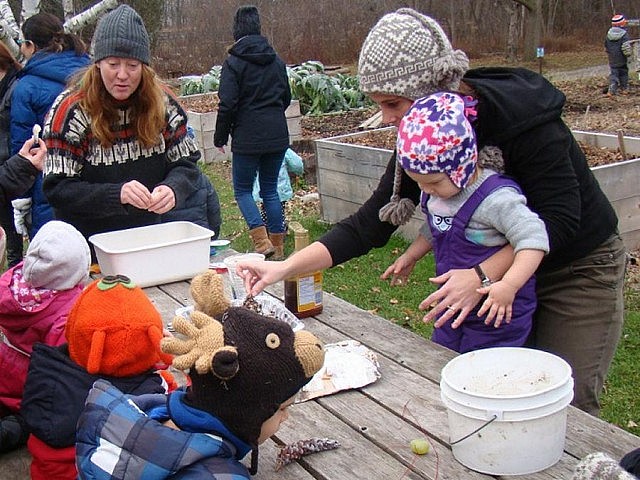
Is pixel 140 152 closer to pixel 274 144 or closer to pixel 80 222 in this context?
pixel 80 222

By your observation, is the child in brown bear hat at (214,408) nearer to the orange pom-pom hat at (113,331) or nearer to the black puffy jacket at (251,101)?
the orange pom-pom hat at (113,331)

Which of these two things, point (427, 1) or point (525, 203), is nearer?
point (525, 203)

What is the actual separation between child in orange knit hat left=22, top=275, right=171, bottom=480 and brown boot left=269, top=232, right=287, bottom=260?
445cm

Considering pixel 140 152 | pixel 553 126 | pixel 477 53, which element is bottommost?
pixel 477 53

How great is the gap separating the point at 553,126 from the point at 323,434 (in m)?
1.06

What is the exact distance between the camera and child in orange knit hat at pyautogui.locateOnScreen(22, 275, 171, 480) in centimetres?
203

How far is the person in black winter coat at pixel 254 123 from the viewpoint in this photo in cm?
645

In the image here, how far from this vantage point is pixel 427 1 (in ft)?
86.4

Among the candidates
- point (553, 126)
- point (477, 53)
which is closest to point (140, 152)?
point (553, 126)

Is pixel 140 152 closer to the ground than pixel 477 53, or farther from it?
farther from it

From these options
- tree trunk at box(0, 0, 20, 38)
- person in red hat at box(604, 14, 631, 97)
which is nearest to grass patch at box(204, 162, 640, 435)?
tree trunk at box(0, 0, 20, 38)

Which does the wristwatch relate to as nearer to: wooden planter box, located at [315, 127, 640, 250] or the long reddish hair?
the long reddish hair

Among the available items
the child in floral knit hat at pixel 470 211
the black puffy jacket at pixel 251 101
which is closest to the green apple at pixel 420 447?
the child in floral knit hat at pixel 470 211

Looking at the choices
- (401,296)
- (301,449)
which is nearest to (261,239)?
(401,296)
